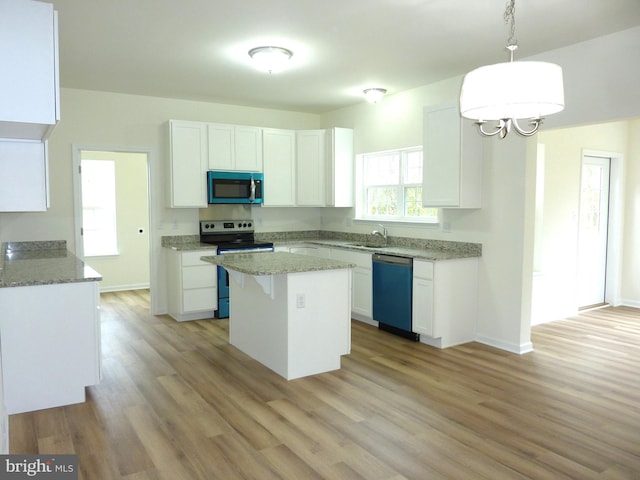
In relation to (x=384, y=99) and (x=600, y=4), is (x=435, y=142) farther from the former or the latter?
(x=600, y=4)

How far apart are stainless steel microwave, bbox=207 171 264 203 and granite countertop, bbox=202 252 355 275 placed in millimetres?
1751

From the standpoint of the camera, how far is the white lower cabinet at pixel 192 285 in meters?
5.59

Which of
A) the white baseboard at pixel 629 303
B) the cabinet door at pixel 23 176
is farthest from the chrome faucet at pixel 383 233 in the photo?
the cabinet door at pixel 23 176

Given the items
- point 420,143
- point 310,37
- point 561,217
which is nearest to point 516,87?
A: point 310,37

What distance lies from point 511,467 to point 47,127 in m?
2.94

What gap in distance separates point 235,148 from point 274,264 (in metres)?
2.73

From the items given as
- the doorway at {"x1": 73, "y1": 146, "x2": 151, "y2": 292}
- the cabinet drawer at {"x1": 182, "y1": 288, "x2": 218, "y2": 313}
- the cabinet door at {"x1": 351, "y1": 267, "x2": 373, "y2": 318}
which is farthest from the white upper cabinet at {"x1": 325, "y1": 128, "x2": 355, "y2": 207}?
the doorway at {"x1": 73, "y1": 146, "x2": 151, "y2": 292}

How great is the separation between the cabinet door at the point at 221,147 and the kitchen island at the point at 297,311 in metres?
2.09

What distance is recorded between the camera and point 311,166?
656 cm

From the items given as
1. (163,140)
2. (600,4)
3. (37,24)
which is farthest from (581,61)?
(163,140)

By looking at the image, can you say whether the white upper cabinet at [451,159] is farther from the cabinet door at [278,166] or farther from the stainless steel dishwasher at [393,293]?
the cabinet door at [278,166]

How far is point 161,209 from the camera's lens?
5.99 m

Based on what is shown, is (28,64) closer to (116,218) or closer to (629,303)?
(116,218)

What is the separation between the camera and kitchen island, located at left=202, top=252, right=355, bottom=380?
3.73m
